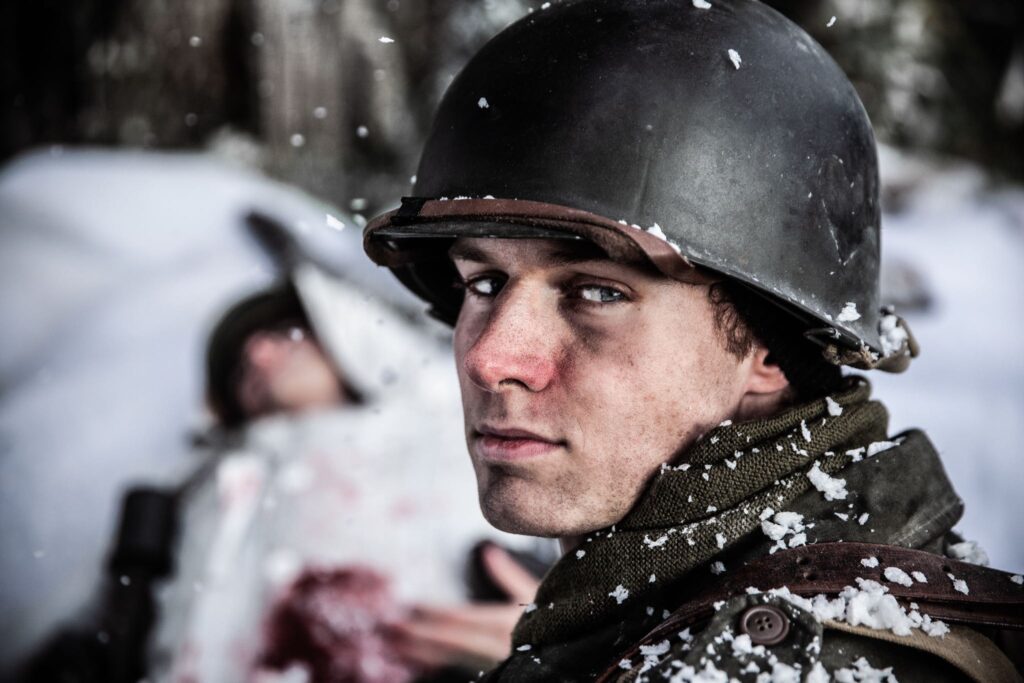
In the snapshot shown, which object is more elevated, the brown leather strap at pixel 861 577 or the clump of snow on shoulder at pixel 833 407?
the clump of snow on shoulder at pixel 833 407

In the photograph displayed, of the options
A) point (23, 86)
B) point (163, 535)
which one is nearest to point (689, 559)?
point (163, 535)

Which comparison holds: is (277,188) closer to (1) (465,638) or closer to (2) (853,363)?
(1) (465,638)

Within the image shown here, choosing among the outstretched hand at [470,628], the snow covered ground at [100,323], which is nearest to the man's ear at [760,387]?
the outstretched hand at [470,628]

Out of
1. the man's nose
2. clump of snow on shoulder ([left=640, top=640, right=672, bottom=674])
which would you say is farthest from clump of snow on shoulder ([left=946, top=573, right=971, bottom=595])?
the man's nose

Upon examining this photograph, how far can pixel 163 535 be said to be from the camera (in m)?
3.70

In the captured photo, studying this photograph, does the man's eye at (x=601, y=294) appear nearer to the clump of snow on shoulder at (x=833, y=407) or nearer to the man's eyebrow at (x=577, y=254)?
the man's eyebrow at (x=577, y=254)

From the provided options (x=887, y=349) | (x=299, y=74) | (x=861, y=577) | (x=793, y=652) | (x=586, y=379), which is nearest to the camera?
(x=793, y=652)

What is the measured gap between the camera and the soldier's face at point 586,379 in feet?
5.06

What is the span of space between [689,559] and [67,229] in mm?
4250

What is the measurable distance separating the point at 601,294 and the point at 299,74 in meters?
4.03

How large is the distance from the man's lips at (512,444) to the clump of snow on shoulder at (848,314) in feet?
1.85

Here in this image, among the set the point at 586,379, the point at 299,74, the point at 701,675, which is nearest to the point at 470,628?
the point at 586,379

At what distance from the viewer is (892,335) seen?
1.85 metres

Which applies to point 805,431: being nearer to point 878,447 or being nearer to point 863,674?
point 878,447
